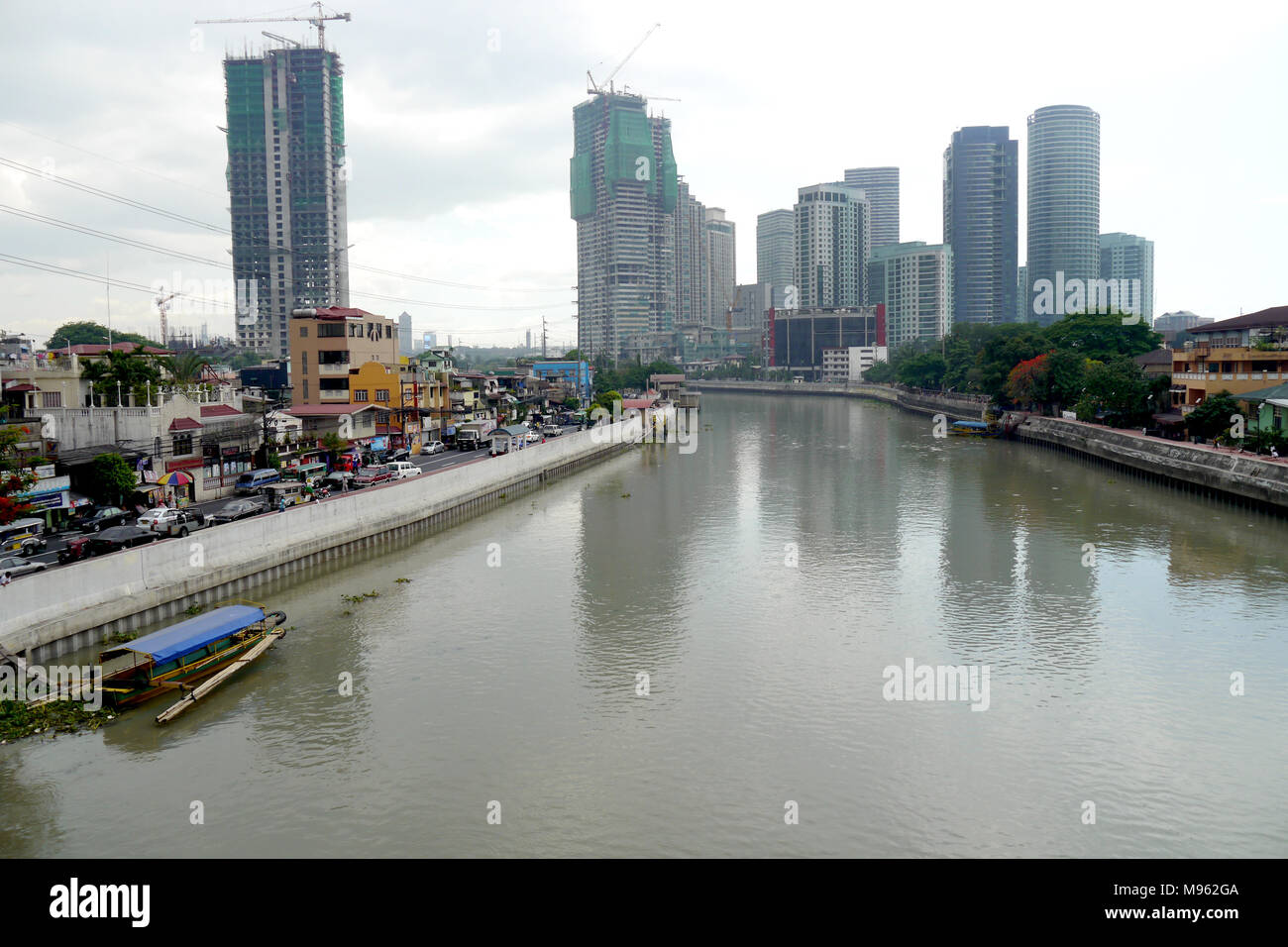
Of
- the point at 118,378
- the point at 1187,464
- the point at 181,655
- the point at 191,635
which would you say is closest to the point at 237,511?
the point at 118,378

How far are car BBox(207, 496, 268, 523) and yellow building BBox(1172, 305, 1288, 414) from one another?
51.4 metres

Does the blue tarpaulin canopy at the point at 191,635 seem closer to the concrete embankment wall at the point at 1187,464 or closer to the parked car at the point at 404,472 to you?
the parked car at the point at 404,472

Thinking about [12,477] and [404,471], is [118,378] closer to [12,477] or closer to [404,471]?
[404,471]

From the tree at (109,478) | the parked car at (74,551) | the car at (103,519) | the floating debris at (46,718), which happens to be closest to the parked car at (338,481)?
the tree at (109,478)

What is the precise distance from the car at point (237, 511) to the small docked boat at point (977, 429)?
63.8m

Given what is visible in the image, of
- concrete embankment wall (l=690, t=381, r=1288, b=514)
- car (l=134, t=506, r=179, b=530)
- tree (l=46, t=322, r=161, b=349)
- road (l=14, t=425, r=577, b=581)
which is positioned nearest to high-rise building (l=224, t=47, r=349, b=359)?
tree (l=46, t=322, r=161, b=349)

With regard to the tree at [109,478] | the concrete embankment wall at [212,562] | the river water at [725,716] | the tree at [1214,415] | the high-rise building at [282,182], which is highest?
the high-rise building at [282,182]

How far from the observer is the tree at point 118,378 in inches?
1517

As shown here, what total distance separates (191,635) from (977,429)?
7236cm

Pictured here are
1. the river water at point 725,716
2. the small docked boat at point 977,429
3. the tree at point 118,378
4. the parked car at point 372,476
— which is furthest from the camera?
the small docked boat at point 977,429

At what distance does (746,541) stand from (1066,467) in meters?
31.8

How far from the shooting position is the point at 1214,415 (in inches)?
1965

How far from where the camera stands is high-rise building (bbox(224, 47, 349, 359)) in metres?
160
